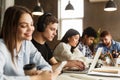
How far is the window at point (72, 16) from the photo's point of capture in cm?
682

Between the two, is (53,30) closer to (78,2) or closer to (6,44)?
(6,44)

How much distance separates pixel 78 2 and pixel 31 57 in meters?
5.22

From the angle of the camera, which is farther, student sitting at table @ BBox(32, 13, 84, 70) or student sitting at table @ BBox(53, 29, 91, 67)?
student sitting at table @ BBox(53, 29, 91, 67)

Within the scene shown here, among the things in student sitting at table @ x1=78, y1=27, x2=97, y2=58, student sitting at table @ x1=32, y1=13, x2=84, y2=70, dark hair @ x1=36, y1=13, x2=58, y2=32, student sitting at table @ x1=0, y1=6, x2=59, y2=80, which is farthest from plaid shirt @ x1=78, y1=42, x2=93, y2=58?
student sitting at table @ x1=0, y1=6, x2=59, y2=80

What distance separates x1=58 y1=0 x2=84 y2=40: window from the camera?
269 inches

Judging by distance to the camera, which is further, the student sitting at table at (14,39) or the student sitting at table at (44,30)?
the student sitting at table at (44,30)

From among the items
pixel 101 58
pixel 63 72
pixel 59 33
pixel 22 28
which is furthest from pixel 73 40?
pixel 59 33

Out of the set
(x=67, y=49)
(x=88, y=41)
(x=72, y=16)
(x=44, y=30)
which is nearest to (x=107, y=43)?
(x=88, y=41)

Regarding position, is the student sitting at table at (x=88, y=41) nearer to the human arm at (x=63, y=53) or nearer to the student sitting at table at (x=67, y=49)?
the student sitting at table at (x=67, y=49)

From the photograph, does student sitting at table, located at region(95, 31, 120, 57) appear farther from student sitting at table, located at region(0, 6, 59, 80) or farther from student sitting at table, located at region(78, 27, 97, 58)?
student sitting at table, located at region(0, 6, 59, 80)

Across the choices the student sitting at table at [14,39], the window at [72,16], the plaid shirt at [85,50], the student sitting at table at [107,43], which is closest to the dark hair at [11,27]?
the student sitting at table at [14,39]

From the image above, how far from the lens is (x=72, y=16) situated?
6.92m

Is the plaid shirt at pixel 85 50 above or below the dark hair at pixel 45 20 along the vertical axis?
below

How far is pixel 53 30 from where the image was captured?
2.31 meters
